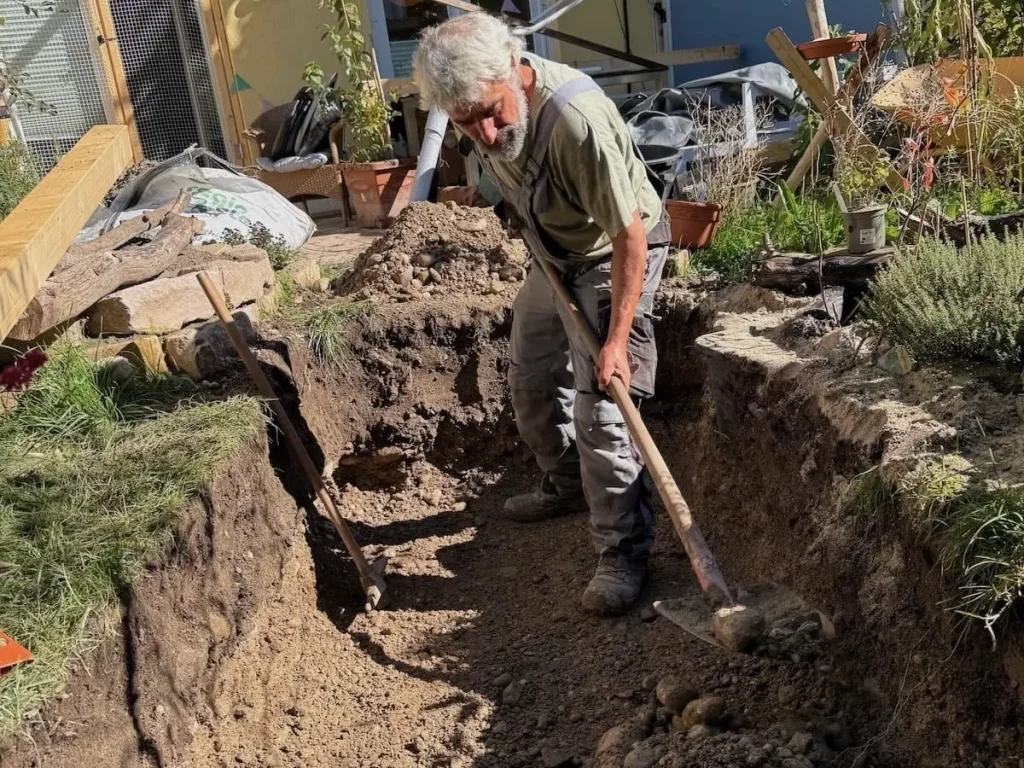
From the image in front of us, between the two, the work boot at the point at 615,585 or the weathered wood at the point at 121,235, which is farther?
the weathered wood at the point at 121,235

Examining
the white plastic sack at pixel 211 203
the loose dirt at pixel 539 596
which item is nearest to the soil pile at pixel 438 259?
the loose dirt at pixel 539 596

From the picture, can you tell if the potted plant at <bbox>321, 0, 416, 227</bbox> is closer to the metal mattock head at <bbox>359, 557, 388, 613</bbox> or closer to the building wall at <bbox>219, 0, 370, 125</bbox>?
the building wall at <bbox>219, 0, 370, 125</bbox>

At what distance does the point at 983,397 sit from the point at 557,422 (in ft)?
5.63

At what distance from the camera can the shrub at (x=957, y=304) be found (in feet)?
9.51

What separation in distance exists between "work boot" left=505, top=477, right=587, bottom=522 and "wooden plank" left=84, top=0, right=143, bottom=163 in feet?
18.5

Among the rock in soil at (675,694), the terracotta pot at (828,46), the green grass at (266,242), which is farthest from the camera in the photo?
the green grass at (266,242)

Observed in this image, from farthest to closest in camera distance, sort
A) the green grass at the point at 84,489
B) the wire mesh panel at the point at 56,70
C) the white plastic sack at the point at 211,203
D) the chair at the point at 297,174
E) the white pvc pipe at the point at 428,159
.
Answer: the wire mesh panel at the point at 56,70
the chair at the point at 297,174
the white pvc pipe at the point at 428,159
the white plastic sack at the point at 211,203
the green grass at the point at 84,489

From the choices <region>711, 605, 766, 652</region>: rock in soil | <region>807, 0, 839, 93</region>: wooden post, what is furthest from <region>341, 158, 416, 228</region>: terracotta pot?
<region>711, 605, 766, 652</region>: rock in soil

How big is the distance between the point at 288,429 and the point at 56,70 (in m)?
6.15

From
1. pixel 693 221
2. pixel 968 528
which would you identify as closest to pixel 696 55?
pixel 693 221

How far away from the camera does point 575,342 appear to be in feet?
10.9

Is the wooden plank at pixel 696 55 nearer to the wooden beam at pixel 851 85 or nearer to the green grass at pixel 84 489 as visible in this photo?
the wooden beam at pixel 851 85

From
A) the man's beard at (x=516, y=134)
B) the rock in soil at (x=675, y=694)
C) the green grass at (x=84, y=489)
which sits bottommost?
the rock in soil at (x=675, y=694)

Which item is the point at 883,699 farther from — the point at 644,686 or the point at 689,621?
the point at 644,686
